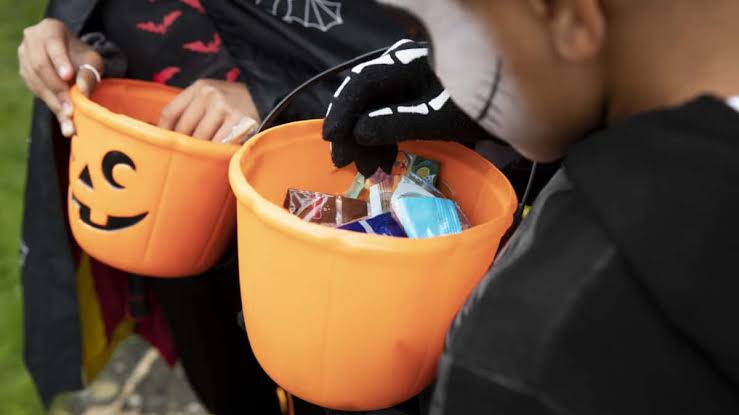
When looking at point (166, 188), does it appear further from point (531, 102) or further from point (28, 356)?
point (28, 356)

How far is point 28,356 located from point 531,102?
0.96m

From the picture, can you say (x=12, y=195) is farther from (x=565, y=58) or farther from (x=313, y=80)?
(x=565, y=58)

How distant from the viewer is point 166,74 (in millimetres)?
876

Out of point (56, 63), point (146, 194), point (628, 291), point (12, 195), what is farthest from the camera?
point (12, 195)

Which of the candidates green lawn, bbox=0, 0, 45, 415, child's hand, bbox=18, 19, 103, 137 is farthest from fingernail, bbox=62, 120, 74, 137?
green lawn, bbox=0, 0, 45, 415

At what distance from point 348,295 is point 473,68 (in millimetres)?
179

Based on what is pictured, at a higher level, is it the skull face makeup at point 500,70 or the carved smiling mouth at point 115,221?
the skull face makeup at point 500,70

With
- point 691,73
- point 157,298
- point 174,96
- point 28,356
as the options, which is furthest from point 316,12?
point 28,356

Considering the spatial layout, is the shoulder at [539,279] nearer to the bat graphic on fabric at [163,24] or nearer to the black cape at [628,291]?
the black cape at [628,291]

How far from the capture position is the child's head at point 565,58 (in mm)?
375

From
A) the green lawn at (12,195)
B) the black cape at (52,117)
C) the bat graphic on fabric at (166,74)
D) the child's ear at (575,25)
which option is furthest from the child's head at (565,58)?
the green lawn at (12,195)

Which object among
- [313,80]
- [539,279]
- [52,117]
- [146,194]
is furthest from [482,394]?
[52,117]

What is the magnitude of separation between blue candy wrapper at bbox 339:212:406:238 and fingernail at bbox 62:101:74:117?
15.3 inches

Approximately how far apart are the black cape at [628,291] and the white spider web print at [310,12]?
0.42 metres
